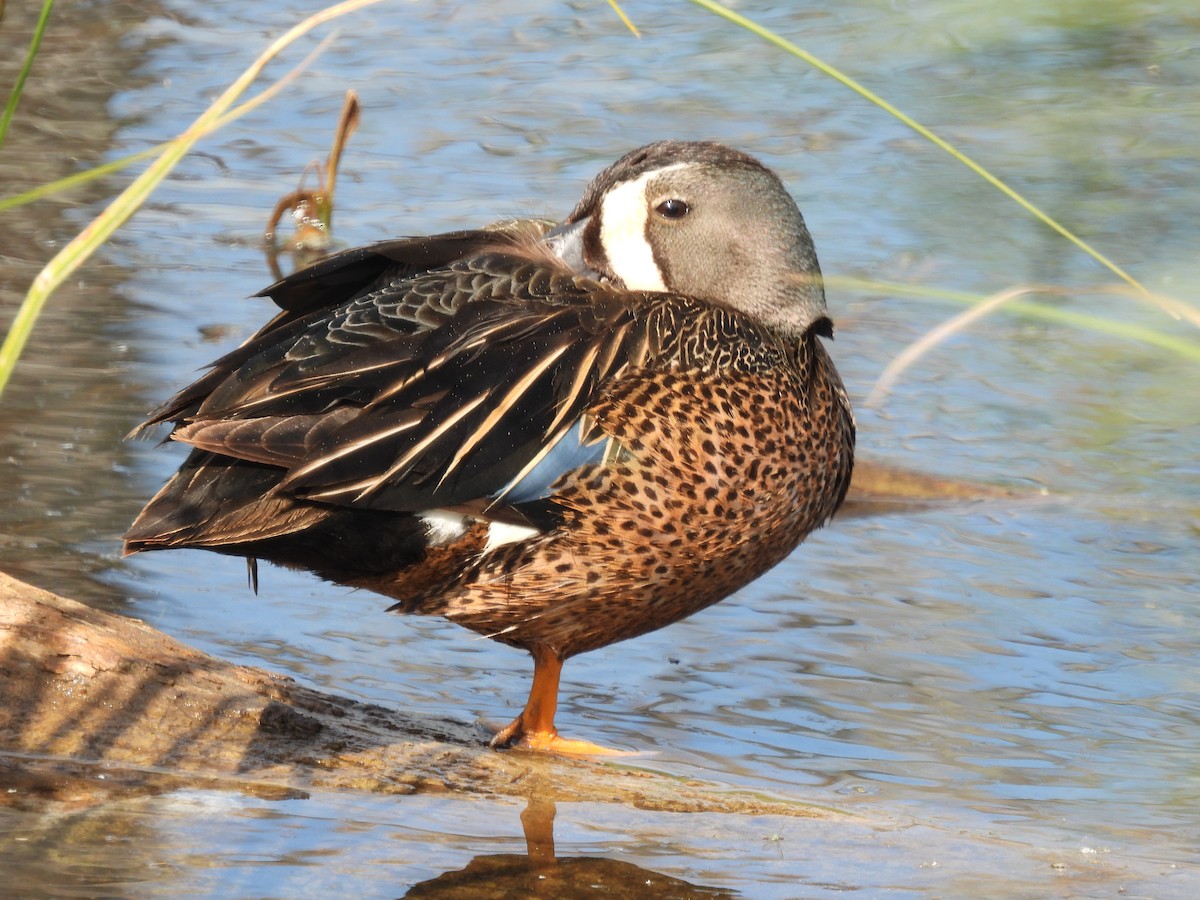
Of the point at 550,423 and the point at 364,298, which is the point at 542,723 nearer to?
the point at 550,423

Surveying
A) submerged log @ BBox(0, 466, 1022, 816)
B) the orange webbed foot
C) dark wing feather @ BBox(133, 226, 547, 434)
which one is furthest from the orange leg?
dark wing feather @ BBox(133, 226, 547, 434)

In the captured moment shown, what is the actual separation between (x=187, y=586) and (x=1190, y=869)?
2.69m

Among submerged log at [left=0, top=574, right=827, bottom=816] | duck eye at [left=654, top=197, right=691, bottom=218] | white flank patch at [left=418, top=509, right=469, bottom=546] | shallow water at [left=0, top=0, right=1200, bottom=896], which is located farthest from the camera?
duck eye at [left=654, top=197, right=691, bottom=218]

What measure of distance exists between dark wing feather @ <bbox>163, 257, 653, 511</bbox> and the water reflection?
0.70 m

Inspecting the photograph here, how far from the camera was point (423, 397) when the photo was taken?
335cm

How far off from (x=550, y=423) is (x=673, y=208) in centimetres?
64

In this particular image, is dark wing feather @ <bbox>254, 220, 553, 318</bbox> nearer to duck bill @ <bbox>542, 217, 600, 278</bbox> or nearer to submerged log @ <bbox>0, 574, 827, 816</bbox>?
duck bill @ <bbox>542, 217, 600, 278</bbox>

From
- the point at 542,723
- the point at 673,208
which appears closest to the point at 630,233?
the point at 673,208

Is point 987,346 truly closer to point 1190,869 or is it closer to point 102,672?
point 1190,869

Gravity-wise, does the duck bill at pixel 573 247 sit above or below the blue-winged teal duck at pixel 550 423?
above

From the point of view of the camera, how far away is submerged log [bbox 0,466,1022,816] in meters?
3.23

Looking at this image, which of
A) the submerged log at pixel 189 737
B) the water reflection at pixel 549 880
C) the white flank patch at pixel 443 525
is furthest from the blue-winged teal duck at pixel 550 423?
the water reflection at pixel 549 880

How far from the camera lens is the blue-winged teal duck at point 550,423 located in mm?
3312

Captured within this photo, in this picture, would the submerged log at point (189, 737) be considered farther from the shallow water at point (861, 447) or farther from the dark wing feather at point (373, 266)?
the dark wing feather at point (373, 266)
